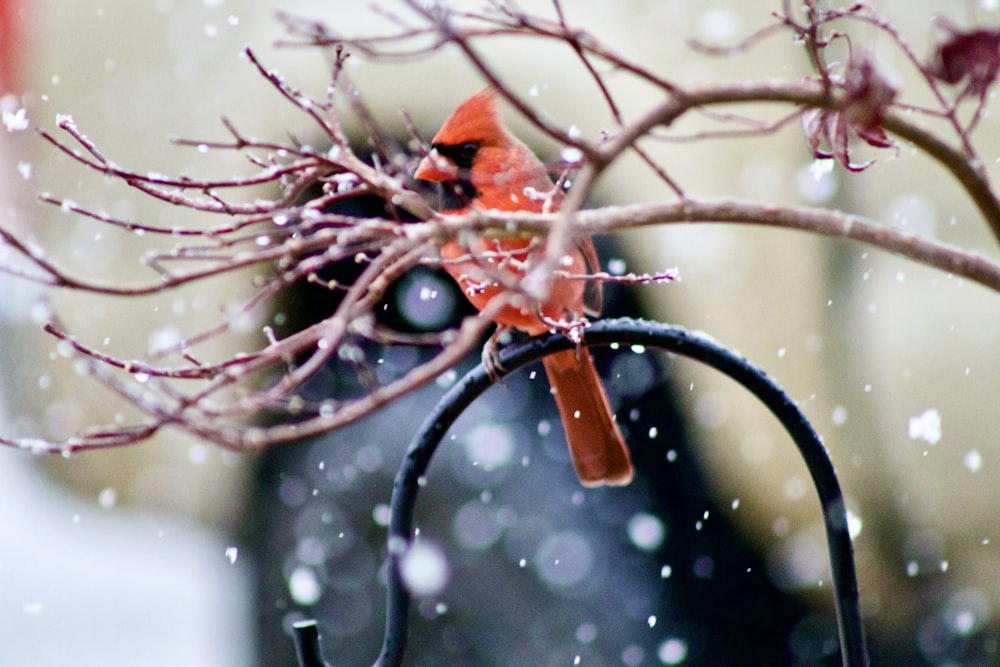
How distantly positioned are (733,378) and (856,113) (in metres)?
0.48

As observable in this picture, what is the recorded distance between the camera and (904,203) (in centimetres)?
270

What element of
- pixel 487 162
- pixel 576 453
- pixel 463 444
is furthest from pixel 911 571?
→ pixel 487 162

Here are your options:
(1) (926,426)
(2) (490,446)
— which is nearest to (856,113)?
(2) (490,446)

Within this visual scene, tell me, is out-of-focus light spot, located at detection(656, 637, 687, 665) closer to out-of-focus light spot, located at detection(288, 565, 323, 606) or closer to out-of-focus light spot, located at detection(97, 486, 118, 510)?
out-of-focus light spot, located at detection(288, 565, 323, 606)

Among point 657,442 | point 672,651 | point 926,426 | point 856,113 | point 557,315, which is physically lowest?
point 856,113

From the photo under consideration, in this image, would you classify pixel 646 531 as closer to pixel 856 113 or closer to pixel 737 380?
pixel 737 380

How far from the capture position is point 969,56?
2.14 ft

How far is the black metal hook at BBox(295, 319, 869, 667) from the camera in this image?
1012 mm

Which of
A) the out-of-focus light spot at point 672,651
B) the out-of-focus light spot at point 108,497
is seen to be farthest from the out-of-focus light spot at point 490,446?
the out-of-focus light spot at point 108,497

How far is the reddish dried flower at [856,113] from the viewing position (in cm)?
60

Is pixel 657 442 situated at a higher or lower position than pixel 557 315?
higher

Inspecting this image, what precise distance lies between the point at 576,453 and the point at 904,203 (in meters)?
1.52

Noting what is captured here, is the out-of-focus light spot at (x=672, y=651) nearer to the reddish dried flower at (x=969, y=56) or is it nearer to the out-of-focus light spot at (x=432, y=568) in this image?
the out-of-focus light spot at (x=432, y=568)

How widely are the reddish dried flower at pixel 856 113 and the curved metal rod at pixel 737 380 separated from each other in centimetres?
25
